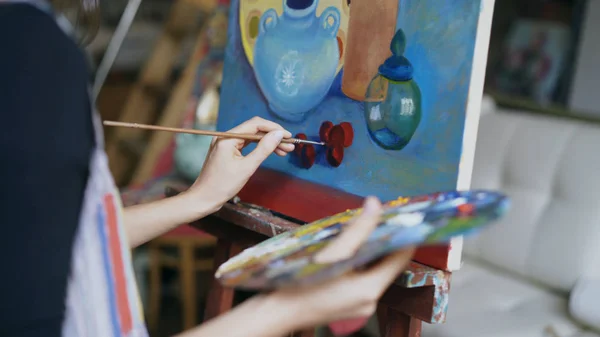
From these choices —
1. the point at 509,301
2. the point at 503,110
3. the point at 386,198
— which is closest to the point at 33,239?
the point at 386,198

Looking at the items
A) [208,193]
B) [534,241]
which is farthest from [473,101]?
[534,241]

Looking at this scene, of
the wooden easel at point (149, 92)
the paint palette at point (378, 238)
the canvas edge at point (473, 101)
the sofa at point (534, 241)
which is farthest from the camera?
the wooden easel at point (149, 92)

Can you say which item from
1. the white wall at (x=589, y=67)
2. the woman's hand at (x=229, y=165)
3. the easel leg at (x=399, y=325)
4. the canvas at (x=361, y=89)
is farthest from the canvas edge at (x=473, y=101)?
the white wall at (x=589, y=67)

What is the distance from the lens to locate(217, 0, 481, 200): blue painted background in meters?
0.89

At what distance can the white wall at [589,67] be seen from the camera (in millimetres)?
2963

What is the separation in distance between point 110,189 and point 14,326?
0.58 feet

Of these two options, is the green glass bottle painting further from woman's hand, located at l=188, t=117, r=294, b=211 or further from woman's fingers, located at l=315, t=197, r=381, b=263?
woman's fingers, located at l=315, t=197, r=381, b=263

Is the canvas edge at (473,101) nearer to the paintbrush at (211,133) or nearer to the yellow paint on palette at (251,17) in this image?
the paintbrush at (211,133)

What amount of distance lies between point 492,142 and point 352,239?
5.17 feet

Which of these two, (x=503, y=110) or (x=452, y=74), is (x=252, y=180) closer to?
(x=452, y=74)

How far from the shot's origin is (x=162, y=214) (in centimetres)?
105

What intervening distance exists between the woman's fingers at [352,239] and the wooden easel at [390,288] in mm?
194

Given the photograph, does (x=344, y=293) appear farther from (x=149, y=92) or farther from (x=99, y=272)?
(x=149, y=92)

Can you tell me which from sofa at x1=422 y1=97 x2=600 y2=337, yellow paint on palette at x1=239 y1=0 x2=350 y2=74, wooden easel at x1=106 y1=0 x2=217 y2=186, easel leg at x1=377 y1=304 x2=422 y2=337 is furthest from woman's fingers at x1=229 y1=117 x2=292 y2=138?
wooden easel at x1=106 y1=0 x2=217 y2=186
